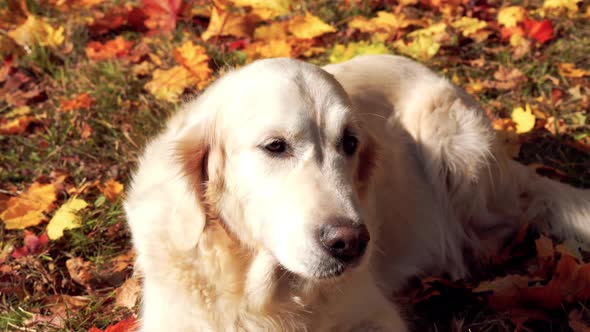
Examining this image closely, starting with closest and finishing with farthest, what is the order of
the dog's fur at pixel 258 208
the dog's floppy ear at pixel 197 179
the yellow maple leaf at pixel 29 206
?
the dog's fur at pixel 258 208 → the dog's floppy ear at pixel 197 179 → the yellow maple leaf at pixel 29 206

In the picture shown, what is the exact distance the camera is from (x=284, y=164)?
6.88 ft

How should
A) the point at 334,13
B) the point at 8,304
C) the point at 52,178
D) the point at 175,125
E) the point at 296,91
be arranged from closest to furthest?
the point at 296,91 → the point at 175,125 → the point at 8,304 → the point at 52,178 → the point at 334,13

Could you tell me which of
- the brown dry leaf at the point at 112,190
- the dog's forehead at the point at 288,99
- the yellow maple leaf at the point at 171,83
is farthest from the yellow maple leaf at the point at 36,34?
the dog's forehead at the point at 288,99

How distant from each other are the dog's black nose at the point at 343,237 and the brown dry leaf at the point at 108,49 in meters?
3.24

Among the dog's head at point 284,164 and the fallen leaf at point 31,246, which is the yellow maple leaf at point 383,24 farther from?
the fallen leaf at point 31,246

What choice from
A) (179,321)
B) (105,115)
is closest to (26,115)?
(105,115)

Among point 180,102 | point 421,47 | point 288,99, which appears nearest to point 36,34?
point 180,102

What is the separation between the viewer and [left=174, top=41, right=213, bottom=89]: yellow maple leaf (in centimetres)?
425

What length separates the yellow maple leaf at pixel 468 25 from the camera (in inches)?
189

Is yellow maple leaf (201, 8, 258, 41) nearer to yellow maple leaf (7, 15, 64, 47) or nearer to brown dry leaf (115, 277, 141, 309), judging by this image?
yellow maple leaf (7, 15, 64, 47)

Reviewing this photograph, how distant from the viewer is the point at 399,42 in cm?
469

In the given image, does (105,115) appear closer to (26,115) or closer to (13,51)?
(26,115)

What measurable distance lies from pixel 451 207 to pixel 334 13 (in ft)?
7.93

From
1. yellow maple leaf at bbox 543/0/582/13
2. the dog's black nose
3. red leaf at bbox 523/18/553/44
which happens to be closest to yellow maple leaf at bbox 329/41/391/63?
red leaf at bbox 523/18/553/44
